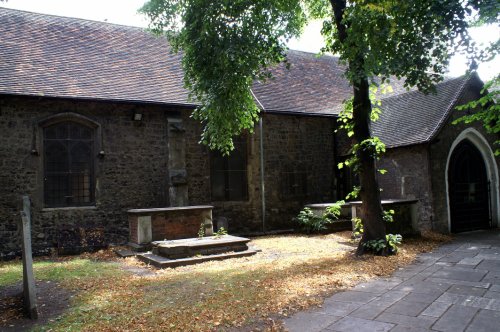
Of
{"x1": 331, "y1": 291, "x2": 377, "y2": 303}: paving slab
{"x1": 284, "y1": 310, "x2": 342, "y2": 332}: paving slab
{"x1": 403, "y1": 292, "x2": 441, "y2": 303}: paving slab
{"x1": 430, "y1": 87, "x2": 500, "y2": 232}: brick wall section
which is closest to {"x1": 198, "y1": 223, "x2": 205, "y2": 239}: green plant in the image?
{"x1": 331, "y1": 291, "x2": 377, "y2": 303}: paving slab

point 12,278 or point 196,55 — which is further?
point 196,55

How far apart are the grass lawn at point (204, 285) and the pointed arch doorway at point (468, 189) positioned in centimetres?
333

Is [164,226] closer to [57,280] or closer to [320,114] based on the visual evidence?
[57,280]

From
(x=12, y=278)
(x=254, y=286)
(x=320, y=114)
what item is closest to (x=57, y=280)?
(x=12, y=278)

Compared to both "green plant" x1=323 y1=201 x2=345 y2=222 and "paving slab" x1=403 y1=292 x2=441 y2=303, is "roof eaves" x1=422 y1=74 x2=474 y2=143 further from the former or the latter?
"paving slab" x1=403 y1=292 x2=441 y2=303

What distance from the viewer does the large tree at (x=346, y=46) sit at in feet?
22.7

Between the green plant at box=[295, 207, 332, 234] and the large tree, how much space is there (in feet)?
14.1

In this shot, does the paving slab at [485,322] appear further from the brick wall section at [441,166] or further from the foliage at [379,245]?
the brick wall section at [441,166]

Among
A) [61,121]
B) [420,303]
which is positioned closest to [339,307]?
[420,303]

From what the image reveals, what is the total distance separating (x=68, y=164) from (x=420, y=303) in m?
10.2

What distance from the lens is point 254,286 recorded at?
6.64 metres

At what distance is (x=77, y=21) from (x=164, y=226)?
9.37 metres

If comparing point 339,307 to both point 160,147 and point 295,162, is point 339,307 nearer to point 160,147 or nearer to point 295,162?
point 160,147

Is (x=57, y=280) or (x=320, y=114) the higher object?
(x=320, y=114)
